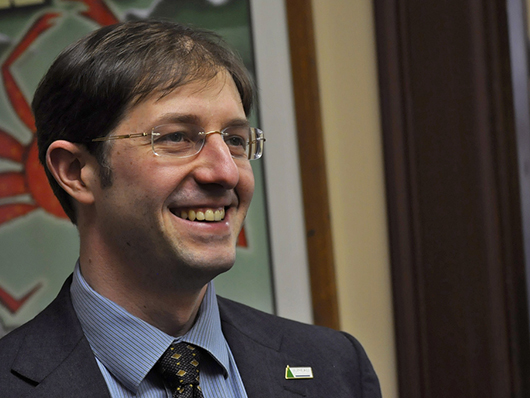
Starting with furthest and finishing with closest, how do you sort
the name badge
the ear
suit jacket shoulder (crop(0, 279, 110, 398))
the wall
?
1. the wall
2. the name badge
3. the ear
4. suit jacket shoulder (crop(0, 279, 110, 398))

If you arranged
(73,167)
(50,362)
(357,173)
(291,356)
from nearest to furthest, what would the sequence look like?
(50,362) → (73,167) → (291,356) → (357,173)

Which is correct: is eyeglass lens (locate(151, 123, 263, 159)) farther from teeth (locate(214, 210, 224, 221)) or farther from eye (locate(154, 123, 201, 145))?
teeth (locate(214, 210, 224, 221))

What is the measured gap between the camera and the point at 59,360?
1.17 metres

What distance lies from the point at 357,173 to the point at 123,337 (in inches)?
36.5

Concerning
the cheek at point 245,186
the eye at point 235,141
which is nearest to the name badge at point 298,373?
the cheek at point 245,186

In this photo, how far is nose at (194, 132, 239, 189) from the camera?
47.2 inches

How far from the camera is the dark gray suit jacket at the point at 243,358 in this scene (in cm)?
114

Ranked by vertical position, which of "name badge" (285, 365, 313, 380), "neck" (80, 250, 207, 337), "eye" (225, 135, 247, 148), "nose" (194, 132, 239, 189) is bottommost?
"name badge" (285, 365, 313, 380)

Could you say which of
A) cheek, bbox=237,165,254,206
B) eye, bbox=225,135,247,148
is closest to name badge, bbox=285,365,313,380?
cheek, bbox=237,165,254,206

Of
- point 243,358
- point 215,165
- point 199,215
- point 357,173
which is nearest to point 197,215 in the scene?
point 199,215

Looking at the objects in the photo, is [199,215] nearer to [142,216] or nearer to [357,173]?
[142,216]

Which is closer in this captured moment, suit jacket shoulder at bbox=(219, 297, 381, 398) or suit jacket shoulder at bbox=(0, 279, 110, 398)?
suit jacket shoulder at bbox=(0, 279, 110, 398)

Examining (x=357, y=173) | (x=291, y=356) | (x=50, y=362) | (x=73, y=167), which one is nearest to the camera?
(x=50, y=362)

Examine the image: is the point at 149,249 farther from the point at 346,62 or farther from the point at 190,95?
the point at 346,62
